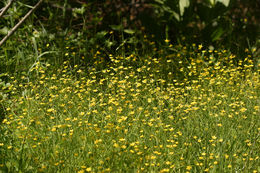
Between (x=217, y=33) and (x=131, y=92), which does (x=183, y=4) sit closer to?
(x=217, y=33)

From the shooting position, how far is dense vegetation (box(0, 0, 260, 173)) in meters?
2.42

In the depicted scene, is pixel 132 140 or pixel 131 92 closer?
pixel 132 140

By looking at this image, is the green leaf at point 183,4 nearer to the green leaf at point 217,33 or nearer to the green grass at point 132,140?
the green leaf at point 217,33

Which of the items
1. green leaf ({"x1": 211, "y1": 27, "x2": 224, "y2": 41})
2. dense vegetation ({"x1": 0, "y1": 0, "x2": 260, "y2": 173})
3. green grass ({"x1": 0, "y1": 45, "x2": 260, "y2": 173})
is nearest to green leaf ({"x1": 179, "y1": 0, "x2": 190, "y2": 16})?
dense vegetation ({"x1": 0, "y1": 0, "x2": 260, "y2": 173})

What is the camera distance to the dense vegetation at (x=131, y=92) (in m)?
2.42

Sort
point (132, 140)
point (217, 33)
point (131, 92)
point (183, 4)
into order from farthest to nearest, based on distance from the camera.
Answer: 1. point (217, 33)
2. point (183, 4)
3. point (131, 92)
4. point (132, 140)

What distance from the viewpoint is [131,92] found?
362 cm

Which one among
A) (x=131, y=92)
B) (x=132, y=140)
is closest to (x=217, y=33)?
(x=131, y=92)

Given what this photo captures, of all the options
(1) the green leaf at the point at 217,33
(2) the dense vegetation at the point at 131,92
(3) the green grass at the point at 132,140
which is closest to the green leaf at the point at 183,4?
(2) the dense vegetation at the point at 131,92

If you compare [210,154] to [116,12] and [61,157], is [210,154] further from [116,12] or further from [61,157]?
[116,12]

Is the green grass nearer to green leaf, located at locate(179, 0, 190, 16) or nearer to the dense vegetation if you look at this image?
the dense vegetation

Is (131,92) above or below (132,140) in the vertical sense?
above

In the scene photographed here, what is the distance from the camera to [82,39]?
458cm

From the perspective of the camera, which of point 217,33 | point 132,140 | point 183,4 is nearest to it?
point 132,140
